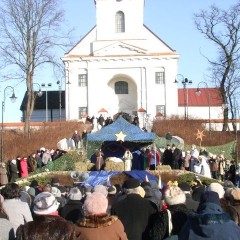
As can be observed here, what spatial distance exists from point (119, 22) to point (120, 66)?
475cm

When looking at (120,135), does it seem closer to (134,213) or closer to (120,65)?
(134,213)

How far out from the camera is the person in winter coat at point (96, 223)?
6004 millimetres

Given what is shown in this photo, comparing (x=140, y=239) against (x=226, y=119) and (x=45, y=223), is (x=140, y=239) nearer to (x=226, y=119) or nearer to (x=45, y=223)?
(x=45, y=223)

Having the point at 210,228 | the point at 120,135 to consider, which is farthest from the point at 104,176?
the point at 210,228

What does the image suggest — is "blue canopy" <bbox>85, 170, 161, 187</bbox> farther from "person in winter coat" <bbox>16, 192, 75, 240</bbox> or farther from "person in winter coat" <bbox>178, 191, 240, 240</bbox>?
"person in winter coat" <bbox>16, 192, 75, 240</bbox>

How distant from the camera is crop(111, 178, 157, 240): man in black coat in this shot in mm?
7316

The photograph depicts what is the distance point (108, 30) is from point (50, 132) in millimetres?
19438

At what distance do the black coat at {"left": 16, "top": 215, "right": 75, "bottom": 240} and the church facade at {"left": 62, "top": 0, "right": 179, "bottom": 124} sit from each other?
176 ft

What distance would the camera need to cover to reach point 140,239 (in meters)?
7.23

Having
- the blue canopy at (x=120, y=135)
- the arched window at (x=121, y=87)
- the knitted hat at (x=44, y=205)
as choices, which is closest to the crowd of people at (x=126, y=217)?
the knitted hat at (x=44, y=205)

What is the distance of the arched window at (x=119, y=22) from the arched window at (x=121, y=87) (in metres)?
5.28

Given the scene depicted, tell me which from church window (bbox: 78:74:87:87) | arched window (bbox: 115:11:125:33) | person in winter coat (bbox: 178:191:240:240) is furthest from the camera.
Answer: arched window (bbox: 115:11:125:33)

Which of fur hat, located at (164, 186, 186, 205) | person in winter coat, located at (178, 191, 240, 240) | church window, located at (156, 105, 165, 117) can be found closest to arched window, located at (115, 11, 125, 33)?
church window, located at (156, 105, 165, 117)

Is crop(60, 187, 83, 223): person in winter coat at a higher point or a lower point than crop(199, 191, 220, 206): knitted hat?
lower
